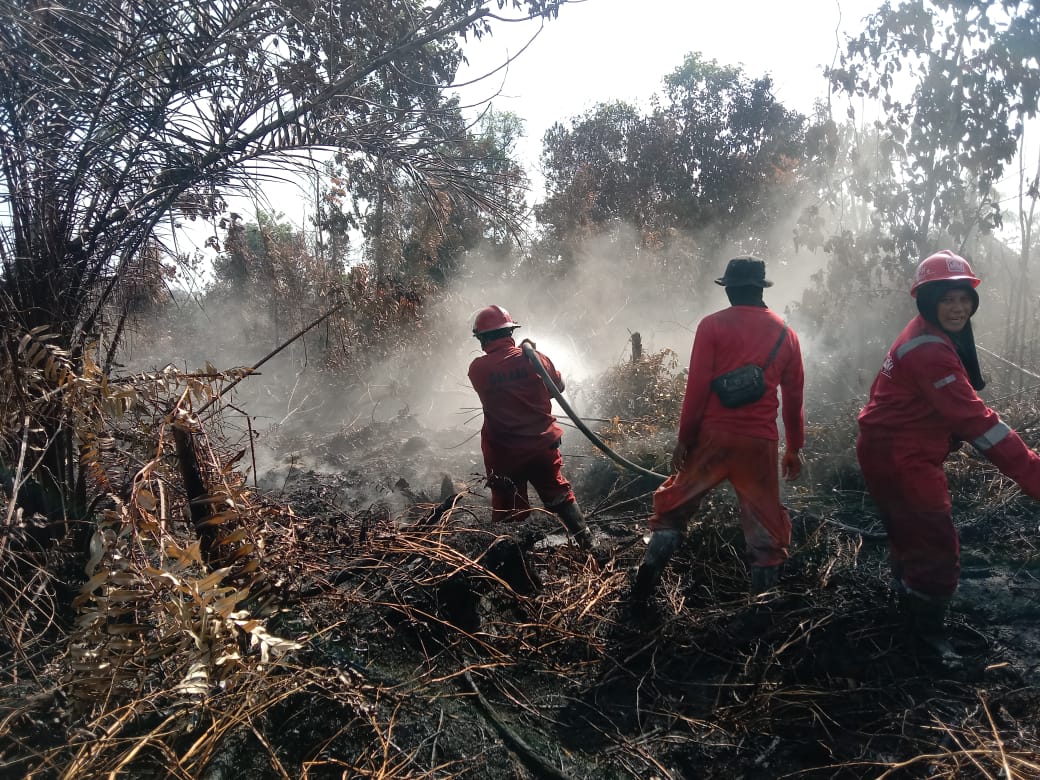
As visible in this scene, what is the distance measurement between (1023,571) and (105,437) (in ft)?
16.5

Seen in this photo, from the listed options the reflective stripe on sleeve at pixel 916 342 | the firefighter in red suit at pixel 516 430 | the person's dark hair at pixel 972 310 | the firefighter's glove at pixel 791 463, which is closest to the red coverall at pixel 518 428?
the firefighter in red suit at pixel 516 430

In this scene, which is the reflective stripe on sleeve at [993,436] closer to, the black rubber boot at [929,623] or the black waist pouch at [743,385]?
the black rubber boot at [929,623]

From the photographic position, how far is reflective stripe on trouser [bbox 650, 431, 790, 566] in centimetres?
338

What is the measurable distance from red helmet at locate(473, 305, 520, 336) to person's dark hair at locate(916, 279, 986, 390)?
255 cm

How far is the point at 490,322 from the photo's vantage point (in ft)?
15.8

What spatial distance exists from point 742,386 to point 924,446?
0.86m

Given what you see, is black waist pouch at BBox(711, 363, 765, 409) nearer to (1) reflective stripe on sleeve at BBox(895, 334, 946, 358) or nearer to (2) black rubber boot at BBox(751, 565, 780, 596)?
(1) reflective stripe on sleeve at BBox(895, 334, 946, 358)

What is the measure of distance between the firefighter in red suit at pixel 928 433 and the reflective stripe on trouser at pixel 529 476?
202 centimetres

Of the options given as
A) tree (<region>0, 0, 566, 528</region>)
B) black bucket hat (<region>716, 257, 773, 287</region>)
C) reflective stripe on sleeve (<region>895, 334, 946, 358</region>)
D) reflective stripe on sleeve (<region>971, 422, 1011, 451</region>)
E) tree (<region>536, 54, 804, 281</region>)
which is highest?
tree (<region>536, 54, 804, 281</region>)

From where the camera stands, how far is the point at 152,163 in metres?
3.44

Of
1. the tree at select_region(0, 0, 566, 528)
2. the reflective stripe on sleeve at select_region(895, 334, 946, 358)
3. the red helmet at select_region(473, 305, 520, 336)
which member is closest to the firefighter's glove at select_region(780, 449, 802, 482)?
the reflective stripe on sleeve at select_region(895, 334, 946, 358)

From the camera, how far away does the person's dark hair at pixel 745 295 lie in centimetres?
356

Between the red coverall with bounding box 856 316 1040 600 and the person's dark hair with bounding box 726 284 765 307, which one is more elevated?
the person's dark hair with bounding box 726 284 765 307

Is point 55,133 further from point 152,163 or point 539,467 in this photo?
point 539,467
